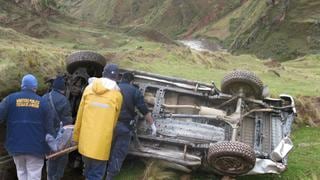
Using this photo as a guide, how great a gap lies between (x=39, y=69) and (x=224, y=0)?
69.6m

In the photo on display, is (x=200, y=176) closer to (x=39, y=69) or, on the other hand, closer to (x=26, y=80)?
(x=26, y=80)

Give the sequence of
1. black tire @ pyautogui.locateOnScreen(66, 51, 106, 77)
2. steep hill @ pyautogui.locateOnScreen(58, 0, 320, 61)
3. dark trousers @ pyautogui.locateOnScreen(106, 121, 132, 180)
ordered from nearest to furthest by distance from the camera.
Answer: dark trousers @ pyautogui.locateOnScreen(106, 121, 132, 180) < black tire @ pyautogui.locateOnScreen(66, 51, 106, 77) < steep hill @ pyautogui.locateOnScreen(58, 0, 320, 61)

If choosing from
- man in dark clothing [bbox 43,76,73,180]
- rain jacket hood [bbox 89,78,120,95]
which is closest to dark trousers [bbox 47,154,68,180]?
man in dark clothing [bbox 43,76,73,180]

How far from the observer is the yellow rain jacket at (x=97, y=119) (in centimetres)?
743

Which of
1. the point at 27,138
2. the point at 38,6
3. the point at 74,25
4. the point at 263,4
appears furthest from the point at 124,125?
the point at 263,4

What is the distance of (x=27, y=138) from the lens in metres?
7.22

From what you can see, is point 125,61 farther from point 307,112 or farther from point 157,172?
point 157,172

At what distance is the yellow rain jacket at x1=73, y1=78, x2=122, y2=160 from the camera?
743 cm

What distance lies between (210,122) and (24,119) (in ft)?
10.4

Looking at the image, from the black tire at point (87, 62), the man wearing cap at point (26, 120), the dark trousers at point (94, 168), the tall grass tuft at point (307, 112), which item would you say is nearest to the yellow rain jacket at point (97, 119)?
the dark trousers at point (94, 168)

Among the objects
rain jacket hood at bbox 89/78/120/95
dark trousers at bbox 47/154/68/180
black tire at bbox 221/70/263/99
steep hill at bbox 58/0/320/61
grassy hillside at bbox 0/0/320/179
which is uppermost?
steep hill at bbox 58/0/320/61

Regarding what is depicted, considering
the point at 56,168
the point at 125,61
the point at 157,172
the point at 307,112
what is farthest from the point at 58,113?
the point at 125,61

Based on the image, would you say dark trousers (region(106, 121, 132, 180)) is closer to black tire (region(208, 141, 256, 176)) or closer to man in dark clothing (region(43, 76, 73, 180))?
man in dark clothing (region(43, 76, 73, 180))

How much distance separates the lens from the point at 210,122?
918 centimetres
